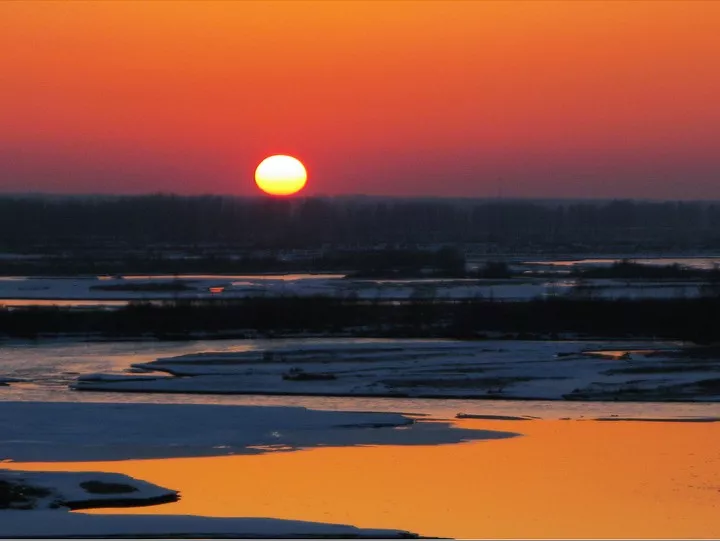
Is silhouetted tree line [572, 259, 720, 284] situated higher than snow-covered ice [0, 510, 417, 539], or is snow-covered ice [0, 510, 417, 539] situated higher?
silhouetted tree line [572, 259, 720, 284]

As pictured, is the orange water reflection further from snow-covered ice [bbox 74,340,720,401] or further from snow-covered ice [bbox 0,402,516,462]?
snow-covered ice [bbox 74,340,720,401]

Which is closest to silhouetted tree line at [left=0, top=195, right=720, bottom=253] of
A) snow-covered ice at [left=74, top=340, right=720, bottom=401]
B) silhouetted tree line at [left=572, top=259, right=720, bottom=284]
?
silhouetted tree line at [left=572, top=259, right=720, bottom=284]

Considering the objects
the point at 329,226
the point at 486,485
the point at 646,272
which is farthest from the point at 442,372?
the point at 329,226

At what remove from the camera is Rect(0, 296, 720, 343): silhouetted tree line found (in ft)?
101

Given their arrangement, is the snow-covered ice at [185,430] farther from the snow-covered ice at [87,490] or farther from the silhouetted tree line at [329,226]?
the silhouetted tree line at [329,226]

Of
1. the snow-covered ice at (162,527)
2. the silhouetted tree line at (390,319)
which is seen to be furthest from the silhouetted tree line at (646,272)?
the snow-covered ice at (162,527)

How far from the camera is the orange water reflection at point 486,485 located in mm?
11867

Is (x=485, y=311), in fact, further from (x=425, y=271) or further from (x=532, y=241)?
(x=532, y=241)

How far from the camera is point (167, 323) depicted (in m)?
31.7

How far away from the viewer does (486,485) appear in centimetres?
1351

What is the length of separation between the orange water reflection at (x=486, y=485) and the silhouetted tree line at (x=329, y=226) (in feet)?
177

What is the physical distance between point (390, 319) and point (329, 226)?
81217 millimetres

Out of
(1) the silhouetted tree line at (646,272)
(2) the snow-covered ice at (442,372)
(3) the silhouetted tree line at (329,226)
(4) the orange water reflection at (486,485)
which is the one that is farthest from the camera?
(3) the silhouetted tree line at (329,226)

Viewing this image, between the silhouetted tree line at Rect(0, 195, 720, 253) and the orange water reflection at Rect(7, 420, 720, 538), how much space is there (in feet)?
177
